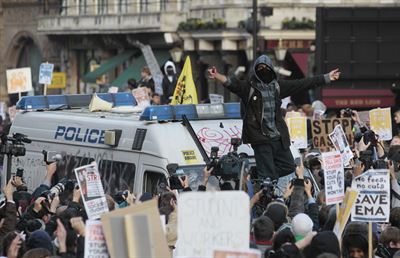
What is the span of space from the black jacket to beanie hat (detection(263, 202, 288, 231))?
7.42ft

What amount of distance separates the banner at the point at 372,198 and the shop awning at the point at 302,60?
26.3 m

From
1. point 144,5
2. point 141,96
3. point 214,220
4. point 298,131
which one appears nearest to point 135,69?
point 144,5

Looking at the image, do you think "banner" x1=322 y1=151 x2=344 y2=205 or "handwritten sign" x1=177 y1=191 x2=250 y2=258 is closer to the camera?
"handwritten sign" x1=177 y1=191 x2=250 y2=258

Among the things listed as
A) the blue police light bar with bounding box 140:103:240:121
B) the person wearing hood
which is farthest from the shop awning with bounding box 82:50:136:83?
the blue police light bar with bounding box 140:103:240:121

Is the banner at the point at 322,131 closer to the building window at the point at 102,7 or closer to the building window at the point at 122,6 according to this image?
the building window at the point at 122,6

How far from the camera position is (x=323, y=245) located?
35.1 feet

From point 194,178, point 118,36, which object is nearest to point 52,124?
point 194,178

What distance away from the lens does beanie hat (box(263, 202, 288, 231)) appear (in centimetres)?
1195

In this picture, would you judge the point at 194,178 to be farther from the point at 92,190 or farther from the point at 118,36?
the point at 118,36

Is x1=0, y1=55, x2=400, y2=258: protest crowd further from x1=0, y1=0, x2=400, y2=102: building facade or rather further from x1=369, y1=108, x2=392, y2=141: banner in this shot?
x1=0, y1=0, x2=400, y2=102: building facade

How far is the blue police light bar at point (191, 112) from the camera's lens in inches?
620

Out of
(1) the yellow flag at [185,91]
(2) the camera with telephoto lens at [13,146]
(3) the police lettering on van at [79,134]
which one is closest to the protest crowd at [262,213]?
(2) the camera with telephoto lens at [13,146]

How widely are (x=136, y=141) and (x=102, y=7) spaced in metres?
35.5

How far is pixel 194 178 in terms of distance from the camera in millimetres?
15070
